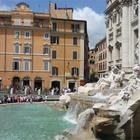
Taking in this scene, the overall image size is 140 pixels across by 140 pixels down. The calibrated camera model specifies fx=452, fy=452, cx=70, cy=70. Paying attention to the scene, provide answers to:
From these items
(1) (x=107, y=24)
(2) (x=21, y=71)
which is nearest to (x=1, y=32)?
(2) (x=21, y=71)

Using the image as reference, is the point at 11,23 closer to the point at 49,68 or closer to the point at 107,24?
the point at 49,68

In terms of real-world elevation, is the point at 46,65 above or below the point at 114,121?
above

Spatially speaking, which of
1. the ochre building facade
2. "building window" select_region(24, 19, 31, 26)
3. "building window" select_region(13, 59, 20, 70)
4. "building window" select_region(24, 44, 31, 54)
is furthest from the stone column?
"building window" select_region(13, 59, 20, 70)

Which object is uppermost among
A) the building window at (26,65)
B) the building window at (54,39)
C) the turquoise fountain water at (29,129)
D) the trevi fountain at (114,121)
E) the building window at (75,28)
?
the building window at (75,28)

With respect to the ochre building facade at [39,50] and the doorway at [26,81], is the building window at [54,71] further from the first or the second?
the doorway at [26,81]

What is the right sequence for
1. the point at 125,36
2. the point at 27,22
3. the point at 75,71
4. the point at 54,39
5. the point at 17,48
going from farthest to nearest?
the point at 75,71 < the point at 54,39 < the point at 27,22 < the point at 17,48 < the point at 125,36

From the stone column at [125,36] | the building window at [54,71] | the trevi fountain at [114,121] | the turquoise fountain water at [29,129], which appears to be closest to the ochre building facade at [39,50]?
the building window at [54,71]

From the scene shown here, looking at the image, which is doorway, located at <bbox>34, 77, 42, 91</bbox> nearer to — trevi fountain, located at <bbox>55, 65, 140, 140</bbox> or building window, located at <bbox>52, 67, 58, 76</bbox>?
building window, located at <bbox>52, 67, 58, 76</bbox>

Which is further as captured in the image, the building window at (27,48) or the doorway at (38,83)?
the building window at (27,48)

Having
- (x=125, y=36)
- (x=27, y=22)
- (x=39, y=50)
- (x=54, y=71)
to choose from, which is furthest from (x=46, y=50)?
(x=125, y=36)

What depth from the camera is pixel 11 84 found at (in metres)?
68.7

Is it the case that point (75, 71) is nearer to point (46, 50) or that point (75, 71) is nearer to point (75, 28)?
point (46, 50)

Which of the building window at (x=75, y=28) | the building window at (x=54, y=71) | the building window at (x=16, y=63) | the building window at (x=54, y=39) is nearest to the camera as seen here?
the building window at (x=16, y=63)

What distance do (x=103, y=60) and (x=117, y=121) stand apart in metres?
74.3
